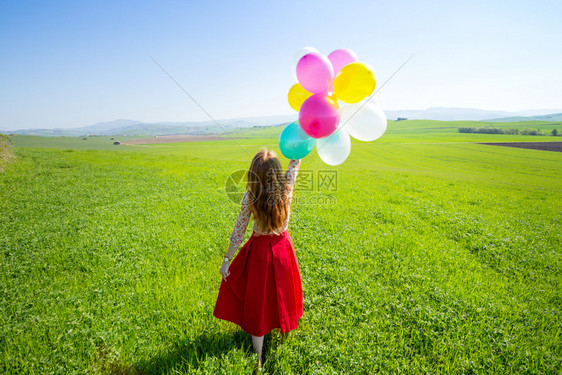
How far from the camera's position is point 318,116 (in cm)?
338

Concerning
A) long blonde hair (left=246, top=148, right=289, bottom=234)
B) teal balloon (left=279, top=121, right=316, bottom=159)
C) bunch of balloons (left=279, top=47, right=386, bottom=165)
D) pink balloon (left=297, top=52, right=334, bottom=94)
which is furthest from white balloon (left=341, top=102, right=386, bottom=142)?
long blonde hair (left=246, top=148, right=289, bottom=234)

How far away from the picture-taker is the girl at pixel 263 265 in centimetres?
305

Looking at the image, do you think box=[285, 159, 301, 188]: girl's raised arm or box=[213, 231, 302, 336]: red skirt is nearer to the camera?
box=[213, 231, 302, 336]: red skirt

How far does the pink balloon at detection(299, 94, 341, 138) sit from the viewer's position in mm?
3396

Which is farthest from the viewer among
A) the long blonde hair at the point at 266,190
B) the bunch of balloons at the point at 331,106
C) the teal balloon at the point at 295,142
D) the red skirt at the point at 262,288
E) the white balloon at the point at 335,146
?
the white balloon at the point at 335,146

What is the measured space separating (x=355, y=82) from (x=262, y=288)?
3.16 metres

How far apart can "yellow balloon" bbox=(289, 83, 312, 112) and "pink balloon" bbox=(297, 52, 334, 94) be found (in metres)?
0.46

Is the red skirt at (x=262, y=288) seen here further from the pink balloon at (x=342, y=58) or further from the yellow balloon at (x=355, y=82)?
the pink balloon at (x=342, y=58)

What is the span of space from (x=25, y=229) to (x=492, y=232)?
14401 mm

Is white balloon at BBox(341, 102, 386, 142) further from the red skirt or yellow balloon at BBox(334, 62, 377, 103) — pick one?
the red skirt

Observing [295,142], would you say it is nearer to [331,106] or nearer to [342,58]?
[331,106]

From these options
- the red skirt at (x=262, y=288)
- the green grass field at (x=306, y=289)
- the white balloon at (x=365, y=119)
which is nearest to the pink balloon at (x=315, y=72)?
the white balloon at (x=365, y=119)

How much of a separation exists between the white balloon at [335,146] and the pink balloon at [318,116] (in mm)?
556

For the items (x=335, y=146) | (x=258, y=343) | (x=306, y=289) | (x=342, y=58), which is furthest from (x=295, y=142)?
(x=306, y=289)
